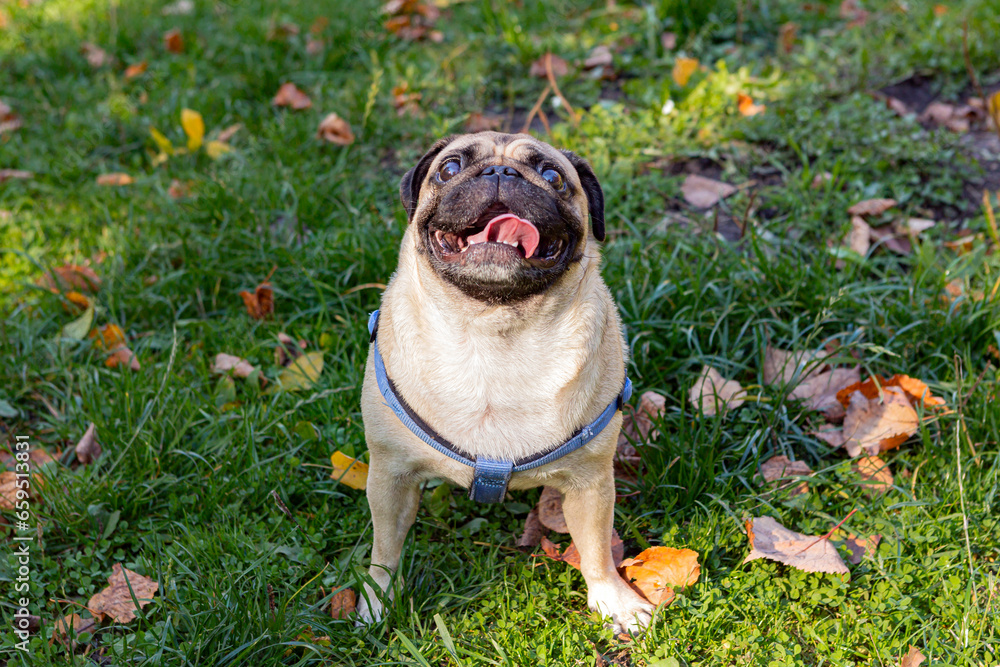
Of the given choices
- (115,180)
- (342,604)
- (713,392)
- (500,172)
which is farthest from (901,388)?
(115,180)

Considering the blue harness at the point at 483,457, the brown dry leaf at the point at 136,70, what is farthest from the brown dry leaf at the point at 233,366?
the brown dry leaf at the point at 136,70

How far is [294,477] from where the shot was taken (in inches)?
127

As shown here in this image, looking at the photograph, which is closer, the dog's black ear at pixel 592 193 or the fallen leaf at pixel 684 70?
the dog's black ear at pixel 592 193

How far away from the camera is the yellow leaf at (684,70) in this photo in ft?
16.7

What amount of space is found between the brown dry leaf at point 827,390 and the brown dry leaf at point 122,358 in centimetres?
314

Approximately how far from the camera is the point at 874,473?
10.3 ft

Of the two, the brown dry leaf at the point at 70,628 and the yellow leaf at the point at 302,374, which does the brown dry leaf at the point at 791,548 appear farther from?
the brown dry leaf at the point at 70,628

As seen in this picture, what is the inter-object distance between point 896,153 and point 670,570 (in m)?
3.17

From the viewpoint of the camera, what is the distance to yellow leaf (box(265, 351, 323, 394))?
363cm

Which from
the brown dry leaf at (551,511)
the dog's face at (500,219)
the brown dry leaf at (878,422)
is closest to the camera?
the dog's face at (500,219)

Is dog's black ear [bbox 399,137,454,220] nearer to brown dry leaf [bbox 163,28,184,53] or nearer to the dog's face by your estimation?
the dog's face

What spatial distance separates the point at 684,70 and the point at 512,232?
3.17 metres

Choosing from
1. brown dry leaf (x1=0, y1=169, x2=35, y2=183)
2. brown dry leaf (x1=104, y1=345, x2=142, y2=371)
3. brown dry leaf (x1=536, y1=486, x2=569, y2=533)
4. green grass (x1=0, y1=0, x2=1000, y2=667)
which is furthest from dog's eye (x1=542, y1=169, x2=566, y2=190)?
brown dry leaf (x1=0, y1=169, x2=35, y2=183)

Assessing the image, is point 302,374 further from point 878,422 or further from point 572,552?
point 878,422
